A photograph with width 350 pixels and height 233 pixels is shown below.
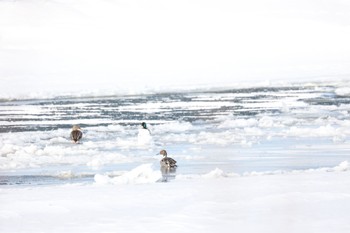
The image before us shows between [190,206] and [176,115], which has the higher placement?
[190,206]

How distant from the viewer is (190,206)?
24.5 feet

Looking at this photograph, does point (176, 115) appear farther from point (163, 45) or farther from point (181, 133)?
point (163, 45)

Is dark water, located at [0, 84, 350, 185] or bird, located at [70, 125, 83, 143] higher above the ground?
bird, located at [70, 125, 83, 143]

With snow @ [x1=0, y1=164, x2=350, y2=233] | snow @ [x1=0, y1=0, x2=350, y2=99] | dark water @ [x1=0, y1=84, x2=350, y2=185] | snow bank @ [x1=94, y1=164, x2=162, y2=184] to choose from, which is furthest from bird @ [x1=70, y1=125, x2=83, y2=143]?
snow @ [x1=0, y1=0, x2=350, y2=99]

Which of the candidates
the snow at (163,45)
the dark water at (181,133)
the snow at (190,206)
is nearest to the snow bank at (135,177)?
the snow at (190,206)

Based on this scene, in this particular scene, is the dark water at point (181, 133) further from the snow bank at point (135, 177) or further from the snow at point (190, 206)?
the snow at point (190, 206)

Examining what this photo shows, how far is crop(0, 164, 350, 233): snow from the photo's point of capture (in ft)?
22.1

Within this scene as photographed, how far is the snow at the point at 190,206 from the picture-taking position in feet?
22.1

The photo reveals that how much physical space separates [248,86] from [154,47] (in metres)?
9.27

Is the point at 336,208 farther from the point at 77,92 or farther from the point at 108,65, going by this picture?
the point at 108,65

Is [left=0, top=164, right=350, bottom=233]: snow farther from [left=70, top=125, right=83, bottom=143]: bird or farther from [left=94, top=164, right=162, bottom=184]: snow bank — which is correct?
[left=70, top=125, right=83, bottom=143]: bird

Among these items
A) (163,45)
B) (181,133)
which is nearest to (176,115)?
(181,133)

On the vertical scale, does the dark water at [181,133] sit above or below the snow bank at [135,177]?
below

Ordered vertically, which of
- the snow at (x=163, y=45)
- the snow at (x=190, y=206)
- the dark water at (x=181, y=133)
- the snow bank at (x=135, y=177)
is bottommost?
the dark water at (x=181, y=133)
